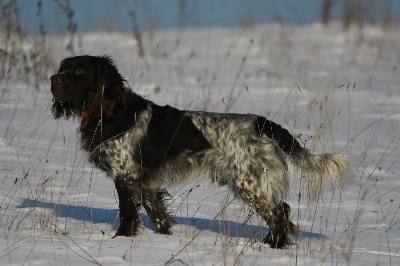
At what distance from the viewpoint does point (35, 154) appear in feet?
23.8

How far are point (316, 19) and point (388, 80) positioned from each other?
Answer: 592 centimetres

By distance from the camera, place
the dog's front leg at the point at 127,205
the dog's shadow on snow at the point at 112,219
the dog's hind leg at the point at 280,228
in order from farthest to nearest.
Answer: the dog's shadow on snow at the point at 112,219, the dog's front leg at the point at 127,205, the dog's hind leg at the point at 280,228

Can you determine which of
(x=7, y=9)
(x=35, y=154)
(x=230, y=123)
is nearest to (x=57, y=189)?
(x=35, y=154)

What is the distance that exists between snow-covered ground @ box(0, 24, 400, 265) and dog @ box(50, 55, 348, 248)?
0.14 m

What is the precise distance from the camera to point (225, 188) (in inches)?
261

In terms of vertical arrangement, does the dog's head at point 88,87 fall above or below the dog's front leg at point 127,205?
above

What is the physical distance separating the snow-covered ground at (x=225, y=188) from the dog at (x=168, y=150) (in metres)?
0.14

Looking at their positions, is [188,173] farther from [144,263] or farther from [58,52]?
[58,52]

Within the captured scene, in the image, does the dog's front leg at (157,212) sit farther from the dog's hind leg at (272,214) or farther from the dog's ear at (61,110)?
the dog's ear at (61,110)

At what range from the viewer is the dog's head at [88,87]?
5.21 meters

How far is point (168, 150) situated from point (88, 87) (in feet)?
2.30

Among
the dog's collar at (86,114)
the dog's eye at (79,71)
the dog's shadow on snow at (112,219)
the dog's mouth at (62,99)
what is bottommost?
the dog's shadow on snow at (112,219)

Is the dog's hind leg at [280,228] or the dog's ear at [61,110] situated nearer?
the dog's hind leg at [280,228]

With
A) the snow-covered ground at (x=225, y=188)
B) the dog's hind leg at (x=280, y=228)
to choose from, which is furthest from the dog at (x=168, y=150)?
the snow-covered ground at (x=225, y=188)
